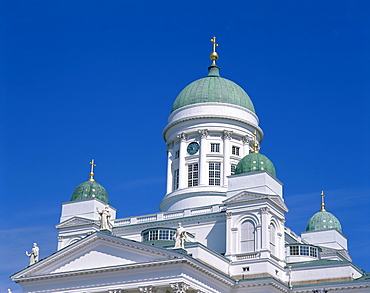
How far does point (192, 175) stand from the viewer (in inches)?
2842

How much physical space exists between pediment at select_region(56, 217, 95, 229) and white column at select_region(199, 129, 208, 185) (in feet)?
35.3

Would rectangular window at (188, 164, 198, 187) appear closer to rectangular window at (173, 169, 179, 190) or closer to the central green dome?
rectangular window at (173, 169, 179, 190)

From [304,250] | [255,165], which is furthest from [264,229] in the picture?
[304,250]

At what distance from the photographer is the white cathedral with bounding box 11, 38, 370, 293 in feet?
182

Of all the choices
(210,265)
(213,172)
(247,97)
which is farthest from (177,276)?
(247,97)

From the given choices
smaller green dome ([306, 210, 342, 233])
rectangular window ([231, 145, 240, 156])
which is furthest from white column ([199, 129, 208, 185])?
smaller green dome ([306, 210, 342, 233])

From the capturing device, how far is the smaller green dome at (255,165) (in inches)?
2470

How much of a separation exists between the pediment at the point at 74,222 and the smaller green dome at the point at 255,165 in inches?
552

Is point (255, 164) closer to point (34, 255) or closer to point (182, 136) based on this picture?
point (182, 136)

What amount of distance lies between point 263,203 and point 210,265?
7024mm

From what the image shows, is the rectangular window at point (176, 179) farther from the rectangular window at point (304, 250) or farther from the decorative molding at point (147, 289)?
the decorative molding at point (147, 289)

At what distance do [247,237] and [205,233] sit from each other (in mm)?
4724

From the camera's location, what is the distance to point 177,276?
53.4 meters

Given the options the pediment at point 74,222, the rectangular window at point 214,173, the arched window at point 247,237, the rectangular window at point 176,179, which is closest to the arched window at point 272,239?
the arched window at point 247,237
